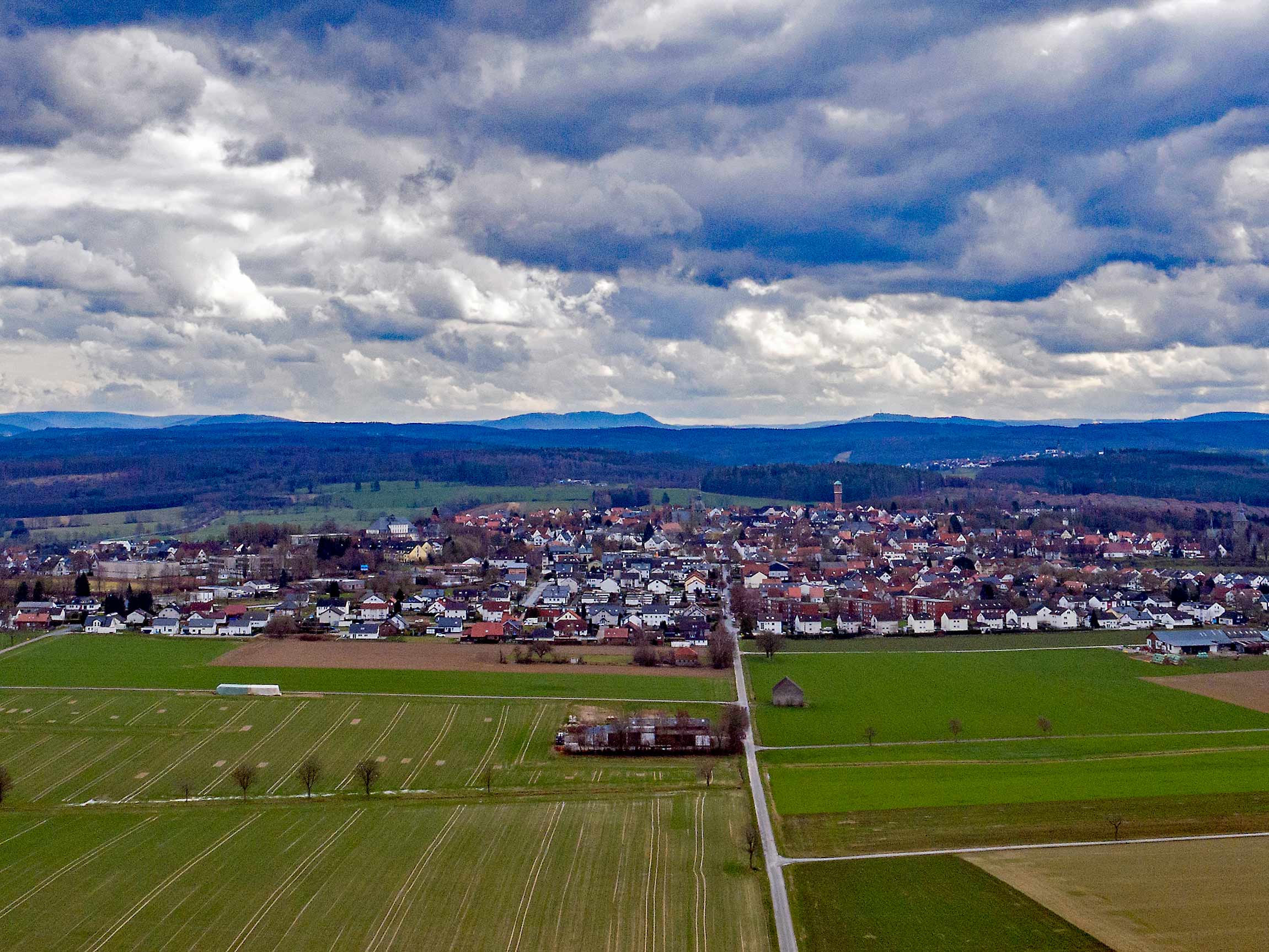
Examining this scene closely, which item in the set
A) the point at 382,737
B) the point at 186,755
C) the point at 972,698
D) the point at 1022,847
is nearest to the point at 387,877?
the point at 382,737

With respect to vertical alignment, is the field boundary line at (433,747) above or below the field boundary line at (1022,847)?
below

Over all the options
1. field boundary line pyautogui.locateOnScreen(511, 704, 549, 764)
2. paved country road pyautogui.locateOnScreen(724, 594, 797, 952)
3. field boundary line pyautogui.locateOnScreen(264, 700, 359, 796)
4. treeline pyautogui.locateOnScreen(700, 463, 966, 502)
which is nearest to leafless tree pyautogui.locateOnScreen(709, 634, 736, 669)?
paved country road pyautogui.locateOnScreen(724, 594, 797, 952)

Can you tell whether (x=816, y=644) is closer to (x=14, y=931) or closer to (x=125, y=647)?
(x=125, y=647)

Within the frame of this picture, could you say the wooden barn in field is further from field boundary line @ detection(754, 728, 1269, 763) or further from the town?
the town

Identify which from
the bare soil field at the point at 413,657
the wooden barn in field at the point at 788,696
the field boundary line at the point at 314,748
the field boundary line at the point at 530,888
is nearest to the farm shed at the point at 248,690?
the field boundary line at the point at 314,748

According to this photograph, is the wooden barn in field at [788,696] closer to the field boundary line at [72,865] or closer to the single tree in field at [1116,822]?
the single tree in field at [1116,822]

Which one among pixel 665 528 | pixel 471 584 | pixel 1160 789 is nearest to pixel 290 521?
pixel 665 528
